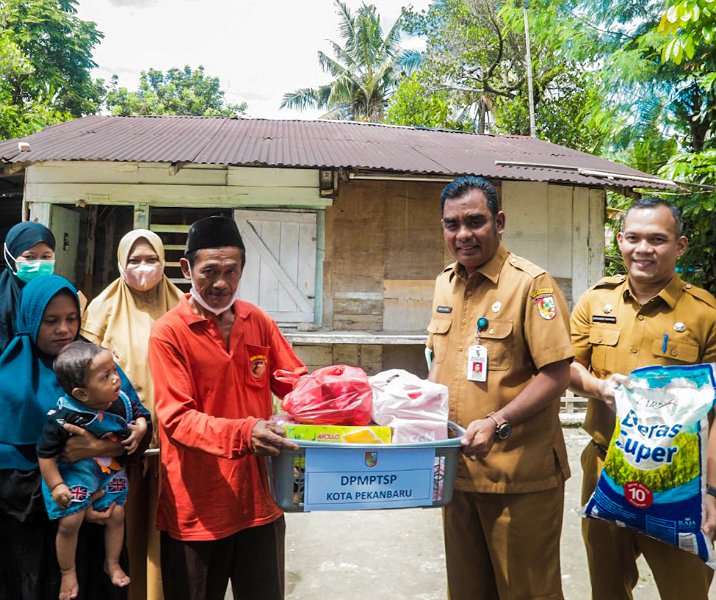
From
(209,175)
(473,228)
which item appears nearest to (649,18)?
(209,175)

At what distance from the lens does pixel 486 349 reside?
2.02 m

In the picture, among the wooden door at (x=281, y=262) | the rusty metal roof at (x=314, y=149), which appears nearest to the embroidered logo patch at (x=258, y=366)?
the rusty metal roof at (x=314, y=149)

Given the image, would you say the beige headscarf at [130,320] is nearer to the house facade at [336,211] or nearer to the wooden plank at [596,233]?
the house facade at [336,211]

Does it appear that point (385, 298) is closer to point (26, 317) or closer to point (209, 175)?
point (209, 175)

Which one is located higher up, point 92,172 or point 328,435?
point 92,172

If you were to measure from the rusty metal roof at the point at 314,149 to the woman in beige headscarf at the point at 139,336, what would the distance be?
4.12m

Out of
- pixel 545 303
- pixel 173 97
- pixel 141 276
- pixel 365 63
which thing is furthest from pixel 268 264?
pixel 173 97

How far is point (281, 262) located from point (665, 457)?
6455mm

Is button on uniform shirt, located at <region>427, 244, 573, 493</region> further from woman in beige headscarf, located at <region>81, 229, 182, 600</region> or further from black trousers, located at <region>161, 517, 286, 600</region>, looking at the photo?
woman in beige headscarf, located at <region>81, 229, 182, 600</region>

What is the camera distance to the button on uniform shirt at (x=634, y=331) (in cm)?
219

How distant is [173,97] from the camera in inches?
1132

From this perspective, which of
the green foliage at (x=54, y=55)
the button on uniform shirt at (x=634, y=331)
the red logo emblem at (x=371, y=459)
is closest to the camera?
the red logo emblem at (x=371, y=459)

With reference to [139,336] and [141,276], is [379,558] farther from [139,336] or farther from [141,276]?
[141,276]

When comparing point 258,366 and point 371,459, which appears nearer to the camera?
point 371,459
